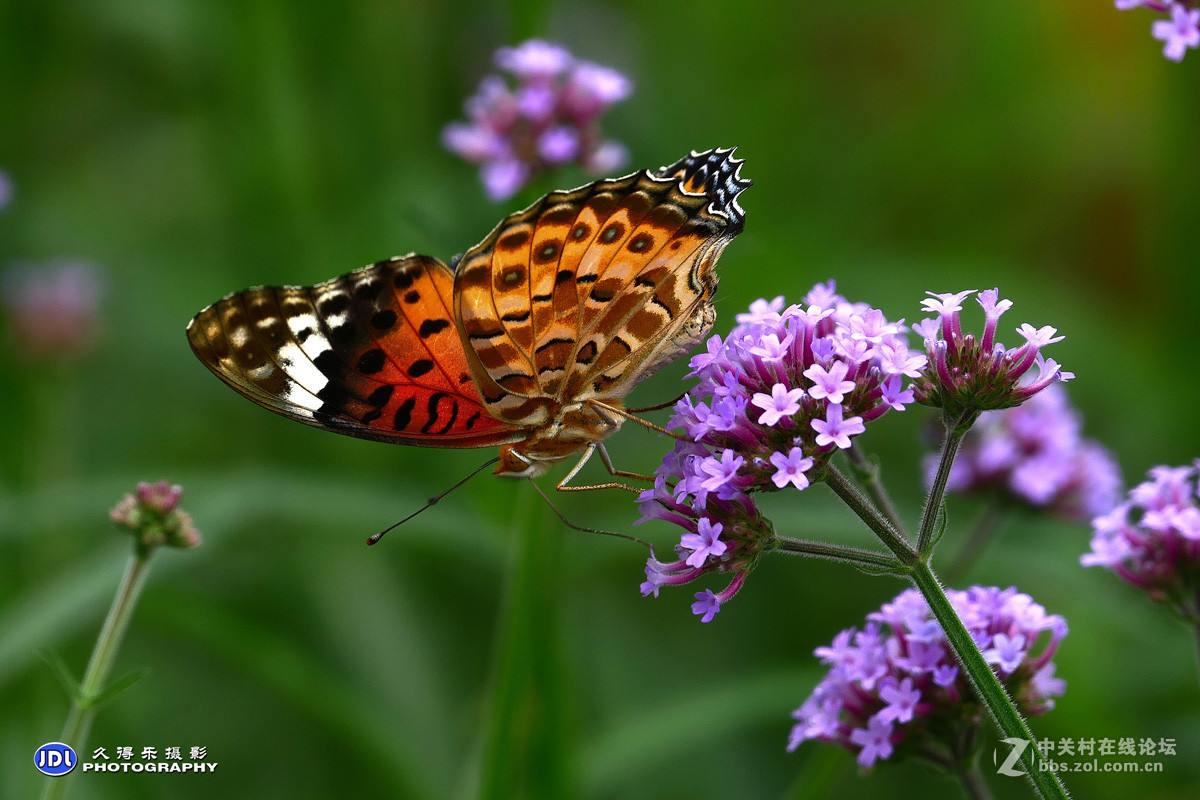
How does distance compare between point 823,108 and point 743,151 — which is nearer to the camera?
point 743,151

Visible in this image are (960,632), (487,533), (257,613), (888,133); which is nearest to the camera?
(960,632)

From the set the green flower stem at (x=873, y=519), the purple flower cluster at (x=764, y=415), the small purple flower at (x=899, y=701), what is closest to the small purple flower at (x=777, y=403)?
the purple flower cluster at (x=764, y=415)

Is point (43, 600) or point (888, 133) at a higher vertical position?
point (888, 133)

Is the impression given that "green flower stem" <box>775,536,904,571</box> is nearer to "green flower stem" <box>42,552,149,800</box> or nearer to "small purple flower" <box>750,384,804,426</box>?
"small purple flower" <box>750,384,804,426</box>

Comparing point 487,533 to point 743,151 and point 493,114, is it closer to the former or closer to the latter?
point 493,114

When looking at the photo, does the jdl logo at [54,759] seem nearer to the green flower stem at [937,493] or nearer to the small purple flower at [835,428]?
the small purple flower at [835,428]

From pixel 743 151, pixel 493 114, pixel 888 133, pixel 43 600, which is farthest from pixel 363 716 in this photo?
pixel 888 133
